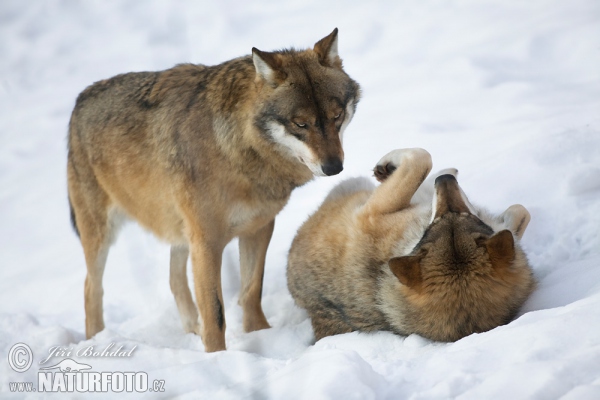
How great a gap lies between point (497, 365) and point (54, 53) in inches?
424

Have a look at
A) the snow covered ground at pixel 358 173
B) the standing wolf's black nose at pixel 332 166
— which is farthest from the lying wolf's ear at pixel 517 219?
the standing wolf's black nose at pixel 332 166

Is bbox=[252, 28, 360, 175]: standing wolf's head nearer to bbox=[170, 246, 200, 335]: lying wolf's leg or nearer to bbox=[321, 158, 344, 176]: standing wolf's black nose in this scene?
bbox=[321, 158, 344, 176]: standing wolf's black nose

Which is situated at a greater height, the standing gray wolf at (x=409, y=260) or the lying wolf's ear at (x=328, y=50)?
the lying wolf's ear at (x=328, y=50)

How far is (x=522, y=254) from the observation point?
13.1ft

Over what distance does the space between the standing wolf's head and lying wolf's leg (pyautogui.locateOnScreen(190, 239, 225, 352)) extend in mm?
959

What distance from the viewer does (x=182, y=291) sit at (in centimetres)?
569

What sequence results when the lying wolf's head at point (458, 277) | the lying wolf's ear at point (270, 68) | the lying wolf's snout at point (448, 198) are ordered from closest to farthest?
the lying wolf's head at point (458, 277) → the lying wolf's snout at point (448, 198) → the lying wolf's ear at point (270, 68)

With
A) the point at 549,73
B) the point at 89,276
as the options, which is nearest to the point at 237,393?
the point at 89,276

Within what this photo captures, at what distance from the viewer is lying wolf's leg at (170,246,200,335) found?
5.61 m

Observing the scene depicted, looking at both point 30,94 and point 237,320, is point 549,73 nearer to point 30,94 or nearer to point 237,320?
point 237,320

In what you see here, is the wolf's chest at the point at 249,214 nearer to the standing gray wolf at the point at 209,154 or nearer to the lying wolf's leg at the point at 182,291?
the standing gray wolf at the point at 209,154

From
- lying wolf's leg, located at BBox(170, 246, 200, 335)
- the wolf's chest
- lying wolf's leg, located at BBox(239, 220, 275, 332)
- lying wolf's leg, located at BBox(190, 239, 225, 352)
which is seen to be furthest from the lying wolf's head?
lying wolf's leg, located at BBox(170, 246, 200, 335)

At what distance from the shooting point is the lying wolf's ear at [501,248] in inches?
134

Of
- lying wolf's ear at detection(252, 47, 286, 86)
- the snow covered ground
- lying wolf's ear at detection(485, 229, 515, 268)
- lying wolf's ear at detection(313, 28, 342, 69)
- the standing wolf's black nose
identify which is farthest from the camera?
lying wolf's ear at detection(313, 28, 342, 69)
